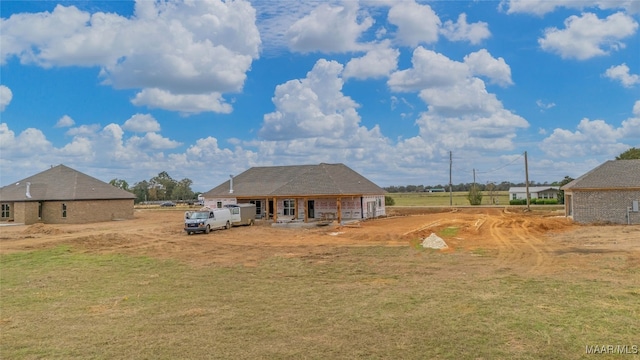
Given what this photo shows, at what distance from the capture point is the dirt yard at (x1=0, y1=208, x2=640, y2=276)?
1806 cm

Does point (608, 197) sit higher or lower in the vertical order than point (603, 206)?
higher

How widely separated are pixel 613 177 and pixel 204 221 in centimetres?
2975

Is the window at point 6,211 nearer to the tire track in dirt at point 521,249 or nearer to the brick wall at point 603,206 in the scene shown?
the tire track in dirt at point 521,249

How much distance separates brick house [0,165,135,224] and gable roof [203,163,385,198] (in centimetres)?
1284

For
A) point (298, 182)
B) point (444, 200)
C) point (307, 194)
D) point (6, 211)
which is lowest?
point (444, 200)

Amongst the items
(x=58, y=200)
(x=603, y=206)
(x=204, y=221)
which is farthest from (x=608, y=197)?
(x=58, y=200)

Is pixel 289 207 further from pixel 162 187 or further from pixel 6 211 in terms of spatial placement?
pixel 162 187

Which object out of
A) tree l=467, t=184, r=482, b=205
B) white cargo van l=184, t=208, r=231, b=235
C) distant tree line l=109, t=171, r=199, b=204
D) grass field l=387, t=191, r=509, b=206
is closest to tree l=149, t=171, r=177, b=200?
distant tree line l=109, t=171, r=199, b=204

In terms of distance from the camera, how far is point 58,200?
45.6 meters

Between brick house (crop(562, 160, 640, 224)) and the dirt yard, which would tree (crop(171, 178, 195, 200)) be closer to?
the dirt yard

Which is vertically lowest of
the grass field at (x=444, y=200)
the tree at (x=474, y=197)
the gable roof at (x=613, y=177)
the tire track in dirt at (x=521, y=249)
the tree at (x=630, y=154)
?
the tire track in dirt at (x=521, y=249)

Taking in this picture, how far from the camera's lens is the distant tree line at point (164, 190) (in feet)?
419

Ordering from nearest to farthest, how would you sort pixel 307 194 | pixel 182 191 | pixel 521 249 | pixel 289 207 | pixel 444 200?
pixel 521 249, pixel 307 194, pixel 289 207, pixel 444 200, pixel 182 191

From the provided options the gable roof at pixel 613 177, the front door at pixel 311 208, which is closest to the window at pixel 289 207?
Answer: the front door at pixel 311 208
